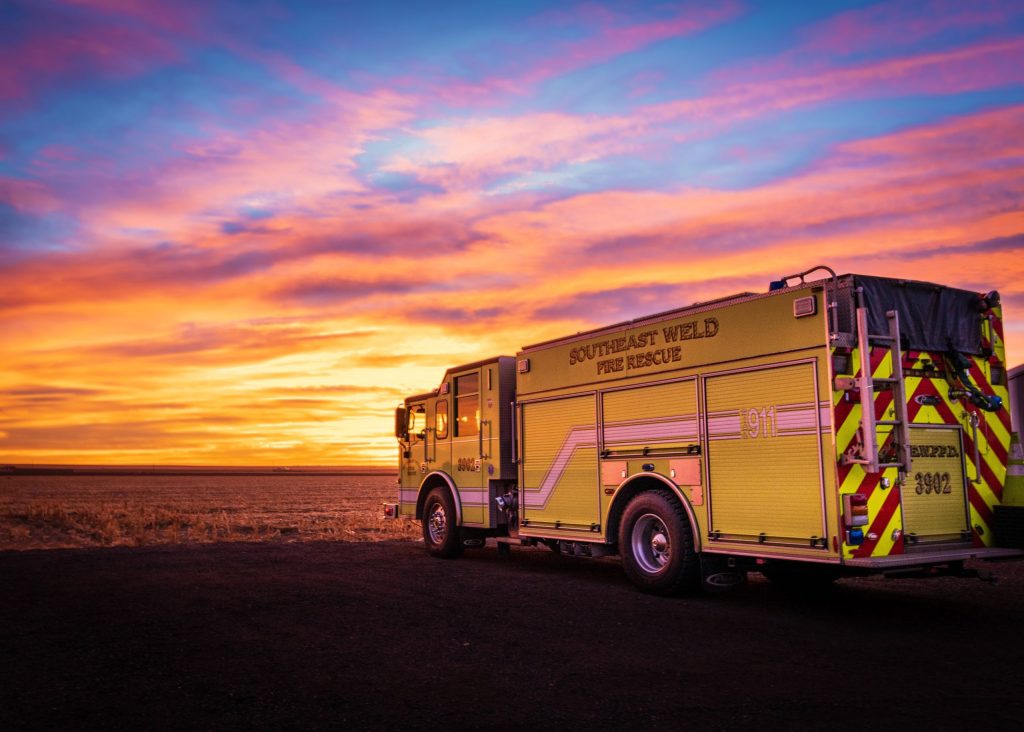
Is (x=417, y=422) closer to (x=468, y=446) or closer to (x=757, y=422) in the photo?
(x=468, y=446)

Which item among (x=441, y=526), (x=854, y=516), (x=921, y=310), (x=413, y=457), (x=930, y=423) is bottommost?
(x=441, y=526)

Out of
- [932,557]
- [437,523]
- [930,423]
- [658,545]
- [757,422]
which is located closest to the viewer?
[932,557]

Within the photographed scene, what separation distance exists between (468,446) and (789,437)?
22.7 ft

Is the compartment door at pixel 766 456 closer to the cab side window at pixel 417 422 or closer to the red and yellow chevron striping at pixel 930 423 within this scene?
the red and yellow chevron striping at pixel 930 423

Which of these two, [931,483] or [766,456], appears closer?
[931,483]

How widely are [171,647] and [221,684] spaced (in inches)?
61.7

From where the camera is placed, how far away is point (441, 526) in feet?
51.1

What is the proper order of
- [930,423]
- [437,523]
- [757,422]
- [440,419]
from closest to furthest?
1. [930,423]
2. [757,422]
3. [437,523]
4. [440,419]

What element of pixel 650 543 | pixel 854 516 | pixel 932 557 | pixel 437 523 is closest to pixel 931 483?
pixel 932 557

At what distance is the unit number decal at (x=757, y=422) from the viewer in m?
9.45

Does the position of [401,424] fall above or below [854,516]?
above

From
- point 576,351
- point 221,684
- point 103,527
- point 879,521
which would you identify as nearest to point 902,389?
point 879,521

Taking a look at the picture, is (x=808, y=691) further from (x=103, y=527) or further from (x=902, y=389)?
(x=103, y=527)

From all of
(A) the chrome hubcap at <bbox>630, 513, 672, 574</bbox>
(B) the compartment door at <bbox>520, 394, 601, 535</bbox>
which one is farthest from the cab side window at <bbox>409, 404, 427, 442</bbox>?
(A) the chrome hubcap at <bbox>630, 513, 672, 574</bbox>
